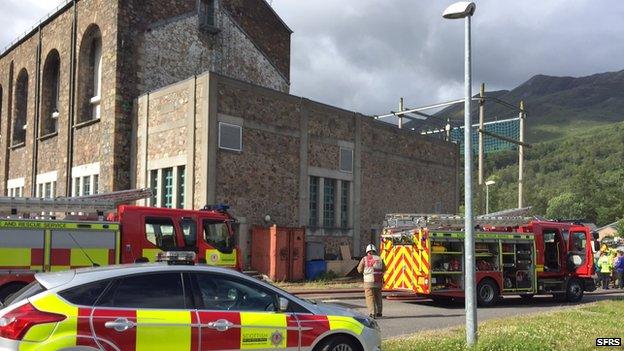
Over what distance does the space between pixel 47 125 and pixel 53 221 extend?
75.0ft

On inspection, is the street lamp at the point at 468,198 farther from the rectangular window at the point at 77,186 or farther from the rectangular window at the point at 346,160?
the rectangular window at the point at 77,186

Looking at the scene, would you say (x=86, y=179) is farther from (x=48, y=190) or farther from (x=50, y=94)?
(x=50, y=94)

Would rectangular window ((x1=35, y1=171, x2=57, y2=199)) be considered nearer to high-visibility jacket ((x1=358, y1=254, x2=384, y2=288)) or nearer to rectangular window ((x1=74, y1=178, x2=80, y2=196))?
rectangular window ((x1=74, y1=178, x2=80, y2=196))

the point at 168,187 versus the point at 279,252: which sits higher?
the point at 168,187

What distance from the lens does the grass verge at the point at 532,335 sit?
8984 mm

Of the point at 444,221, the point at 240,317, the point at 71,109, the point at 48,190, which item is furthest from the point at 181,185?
the point at 240,317

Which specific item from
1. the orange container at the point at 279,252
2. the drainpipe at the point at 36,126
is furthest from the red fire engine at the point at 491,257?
the drainpipe at the point at 36,126

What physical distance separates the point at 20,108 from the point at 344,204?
20821 mm

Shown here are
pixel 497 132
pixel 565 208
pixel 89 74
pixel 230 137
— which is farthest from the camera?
pixel 565 208

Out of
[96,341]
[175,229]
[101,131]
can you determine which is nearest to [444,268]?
[175,229]

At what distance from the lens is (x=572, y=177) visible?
138m

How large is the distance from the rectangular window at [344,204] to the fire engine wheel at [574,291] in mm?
11591

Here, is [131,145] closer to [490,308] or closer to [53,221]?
[53,221]

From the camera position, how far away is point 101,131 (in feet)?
87.8
